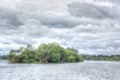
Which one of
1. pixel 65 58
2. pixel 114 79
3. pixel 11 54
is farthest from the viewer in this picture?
pixel 65 58

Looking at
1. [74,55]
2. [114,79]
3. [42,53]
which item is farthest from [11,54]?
[114,79]

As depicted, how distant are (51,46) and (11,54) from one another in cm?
2639

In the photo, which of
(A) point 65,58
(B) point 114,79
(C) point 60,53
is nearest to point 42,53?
(C) point 60,53

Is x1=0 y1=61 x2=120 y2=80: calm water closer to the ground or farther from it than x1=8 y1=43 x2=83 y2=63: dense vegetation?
closer to the ground

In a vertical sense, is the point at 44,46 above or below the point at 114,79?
above

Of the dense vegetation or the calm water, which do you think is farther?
the dense vegetation

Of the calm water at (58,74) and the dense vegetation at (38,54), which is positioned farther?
the dense vegetation at (38,54)

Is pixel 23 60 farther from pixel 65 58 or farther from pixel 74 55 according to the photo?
pixel 74 55

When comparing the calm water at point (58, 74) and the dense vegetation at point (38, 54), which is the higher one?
the dense vegetation at point (38, 54)

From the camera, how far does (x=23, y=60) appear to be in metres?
161

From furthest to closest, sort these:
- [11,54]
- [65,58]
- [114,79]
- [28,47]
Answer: [65,58]
[28,47]
[11,54]
[114,79]

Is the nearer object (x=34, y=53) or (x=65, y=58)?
(x=34, y=53)

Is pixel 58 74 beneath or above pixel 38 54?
beneath

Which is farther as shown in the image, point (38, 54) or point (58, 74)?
point (38, 54)
